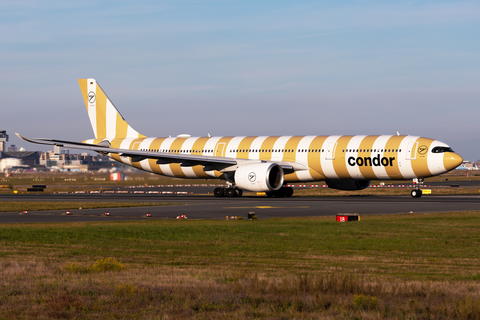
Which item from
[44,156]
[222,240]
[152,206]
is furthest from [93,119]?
[44,156]

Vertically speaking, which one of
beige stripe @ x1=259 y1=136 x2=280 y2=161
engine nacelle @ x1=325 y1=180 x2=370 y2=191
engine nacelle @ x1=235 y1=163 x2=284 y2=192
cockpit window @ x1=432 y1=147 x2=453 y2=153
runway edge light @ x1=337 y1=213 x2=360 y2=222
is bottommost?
runway edge light @ x1=337 y1=213 x2=360 y2=222

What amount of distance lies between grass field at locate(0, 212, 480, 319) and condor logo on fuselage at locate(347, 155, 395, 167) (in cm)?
2034

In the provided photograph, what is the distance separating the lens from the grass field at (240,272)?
923 centimetres

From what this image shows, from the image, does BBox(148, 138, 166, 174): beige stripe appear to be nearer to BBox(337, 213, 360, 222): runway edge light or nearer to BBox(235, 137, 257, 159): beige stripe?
BBox(235, 137, 257, 159): beige stripe

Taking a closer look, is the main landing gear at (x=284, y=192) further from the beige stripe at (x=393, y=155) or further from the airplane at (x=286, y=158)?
the beige stripe at (x=393, y=155)

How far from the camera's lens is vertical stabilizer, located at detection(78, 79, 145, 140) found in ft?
184

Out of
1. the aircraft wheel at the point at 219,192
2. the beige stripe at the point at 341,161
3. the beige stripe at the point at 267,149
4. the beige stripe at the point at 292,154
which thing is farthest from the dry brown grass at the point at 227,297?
the beige stripe at the point at 267,149

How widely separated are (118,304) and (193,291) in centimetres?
140

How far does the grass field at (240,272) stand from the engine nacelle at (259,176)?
20953mm

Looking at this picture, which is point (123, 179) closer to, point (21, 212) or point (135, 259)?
point (21, 212)

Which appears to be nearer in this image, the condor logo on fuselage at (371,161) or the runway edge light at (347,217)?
the runway edge light at (347,217)

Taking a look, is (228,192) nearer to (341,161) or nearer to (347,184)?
(341,161)

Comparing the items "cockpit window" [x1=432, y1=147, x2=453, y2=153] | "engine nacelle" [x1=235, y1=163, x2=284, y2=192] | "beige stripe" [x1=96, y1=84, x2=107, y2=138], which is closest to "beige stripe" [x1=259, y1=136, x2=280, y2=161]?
"engine nacelle" [x1=235, y1=163, x2=284, y2=192]

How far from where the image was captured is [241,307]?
30.9 feet
